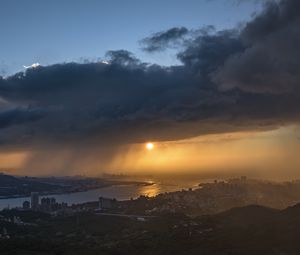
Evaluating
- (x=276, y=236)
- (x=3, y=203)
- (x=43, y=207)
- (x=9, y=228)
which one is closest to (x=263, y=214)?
(x=276, y=236)

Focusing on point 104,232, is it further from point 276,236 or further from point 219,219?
point 276,236

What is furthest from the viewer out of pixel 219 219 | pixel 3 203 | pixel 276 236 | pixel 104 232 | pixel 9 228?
pixel 3 203

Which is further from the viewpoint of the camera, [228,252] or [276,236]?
[276,236]

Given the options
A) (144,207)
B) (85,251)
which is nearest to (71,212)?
(144,207)

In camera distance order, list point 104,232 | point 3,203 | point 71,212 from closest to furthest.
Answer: point 104,232 < point 71,212 < point 3,203

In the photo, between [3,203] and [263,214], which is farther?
[3,203]

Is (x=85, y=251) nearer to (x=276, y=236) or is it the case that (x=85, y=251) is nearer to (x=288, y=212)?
(x=276, y=236)

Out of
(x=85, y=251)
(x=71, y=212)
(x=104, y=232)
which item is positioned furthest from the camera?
(x=71, y=212)

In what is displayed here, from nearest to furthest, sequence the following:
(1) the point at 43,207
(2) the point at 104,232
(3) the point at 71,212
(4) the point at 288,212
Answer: (4) the point at 288,212 < (2) the point at 104,232 < (3) the point at 71,212 < (1) the point at 43,207
